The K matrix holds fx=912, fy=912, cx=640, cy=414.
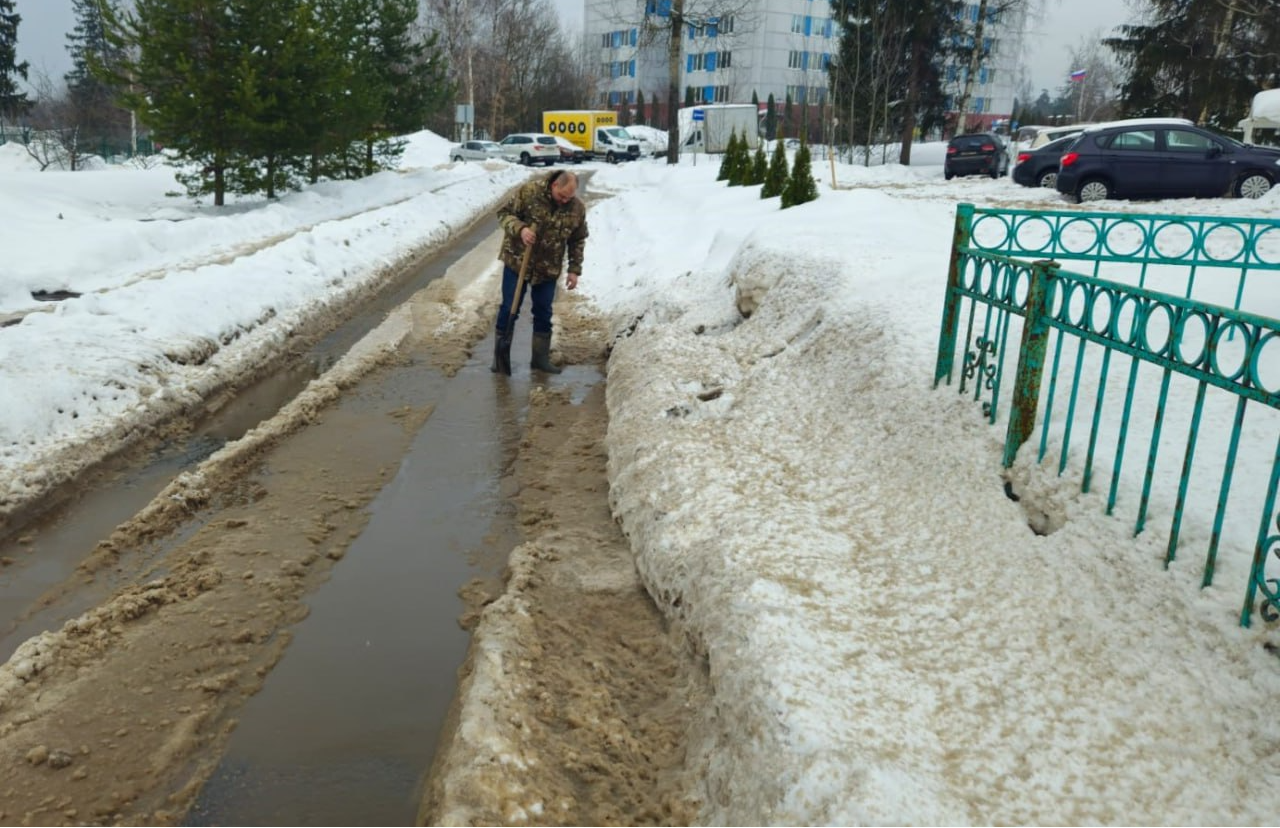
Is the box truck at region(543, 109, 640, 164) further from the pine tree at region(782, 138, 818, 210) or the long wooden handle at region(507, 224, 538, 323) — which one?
the long wooden handle at region(507, 224, 538, 323)

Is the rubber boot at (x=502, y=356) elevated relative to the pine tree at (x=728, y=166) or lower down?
lower down

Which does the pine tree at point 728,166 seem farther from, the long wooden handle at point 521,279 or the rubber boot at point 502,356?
the rubber boot at point 502,356

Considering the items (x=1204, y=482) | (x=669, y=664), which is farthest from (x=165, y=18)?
(x=1204, y=482)

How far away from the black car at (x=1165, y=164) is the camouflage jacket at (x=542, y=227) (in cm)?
1264

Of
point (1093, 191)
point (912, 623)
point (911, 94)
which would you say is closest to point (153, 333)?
point (912, 623)

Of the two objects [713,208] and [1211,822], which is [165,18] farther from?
[1211,822]

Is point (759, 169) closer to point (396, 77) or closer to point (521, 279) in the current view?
point (521, 279)

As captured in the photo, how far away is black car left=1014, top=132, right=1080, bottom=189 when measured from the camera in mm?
19203

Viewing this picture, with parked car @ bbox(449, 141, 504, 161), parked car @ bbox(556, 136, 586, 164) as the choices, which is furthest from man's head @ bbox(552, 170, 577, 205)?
parked car @ bbox(556, 136, 586, 164)

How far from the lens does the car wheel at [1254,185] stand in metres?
15.7

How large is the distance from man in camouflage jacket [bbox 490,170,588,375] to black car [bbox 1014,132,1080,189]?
15.3 metres

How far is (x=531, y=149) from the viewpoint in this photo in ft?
133

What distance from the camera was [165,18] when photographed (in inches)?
583

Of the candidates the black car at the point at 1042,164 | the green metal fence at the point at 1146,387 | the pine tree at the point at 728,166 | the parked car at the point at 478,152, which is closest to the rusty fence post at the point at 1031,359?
the green metal fence at the point at 1146,387
